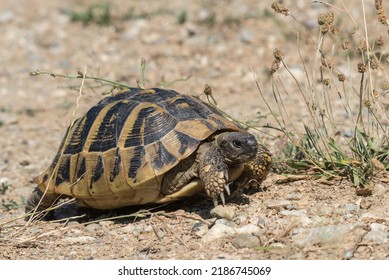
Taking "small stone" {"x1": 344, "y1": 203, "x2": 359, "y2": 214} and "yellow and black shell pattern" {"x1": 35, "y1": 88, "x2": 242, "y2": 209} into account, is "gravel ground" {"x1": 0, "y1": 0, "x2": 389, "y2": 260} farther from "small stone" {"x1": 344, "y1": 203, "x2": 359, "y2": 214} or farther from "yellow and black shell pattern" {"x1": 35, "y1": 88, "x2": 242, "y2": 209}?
"yellow and black shell pattern" {"x1": 35, "y1": 88, "x2": 242, "y2": 209}

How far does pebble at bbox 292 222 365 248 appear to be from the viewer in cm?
417

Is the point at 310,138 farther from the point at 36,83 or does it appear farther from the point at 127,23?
the point at 127,23

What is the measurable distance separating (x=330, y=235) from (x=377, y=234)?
10.5 inches

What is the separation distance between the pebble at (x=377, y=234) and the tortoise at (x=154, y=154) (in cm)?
90

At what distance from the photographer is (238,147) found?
4703mm

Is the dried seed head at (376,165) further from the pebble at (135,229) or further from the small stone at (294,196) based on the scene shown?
the pebble at (135,229)

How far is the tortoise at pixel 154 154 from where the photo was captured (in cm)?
475

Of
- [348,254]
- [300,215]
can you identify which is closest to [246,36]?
[300,215]

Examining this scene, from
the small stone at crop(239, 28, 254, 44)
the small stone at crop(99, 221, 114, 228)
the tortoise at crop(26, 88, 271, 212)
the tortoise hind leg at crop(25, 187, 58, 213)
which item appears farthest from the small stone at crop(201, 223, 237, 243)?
the small stone at crop(239, 28, 254, 44)

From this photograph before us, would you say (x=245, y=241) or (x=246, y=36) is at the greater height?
(x=246, y=36)

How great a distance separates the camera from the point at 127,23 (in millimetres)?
11734

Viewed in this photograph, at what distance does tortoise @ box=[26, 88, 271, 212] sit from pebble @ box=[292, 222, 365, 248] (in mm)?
655

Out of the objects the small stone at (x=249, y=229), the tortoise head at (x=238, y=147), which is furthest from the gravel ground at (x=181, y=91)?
the tortoise head at (x=238, y=147)

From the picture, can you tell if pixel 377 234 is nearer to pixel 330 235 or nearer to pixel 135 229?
pixel 330 235
